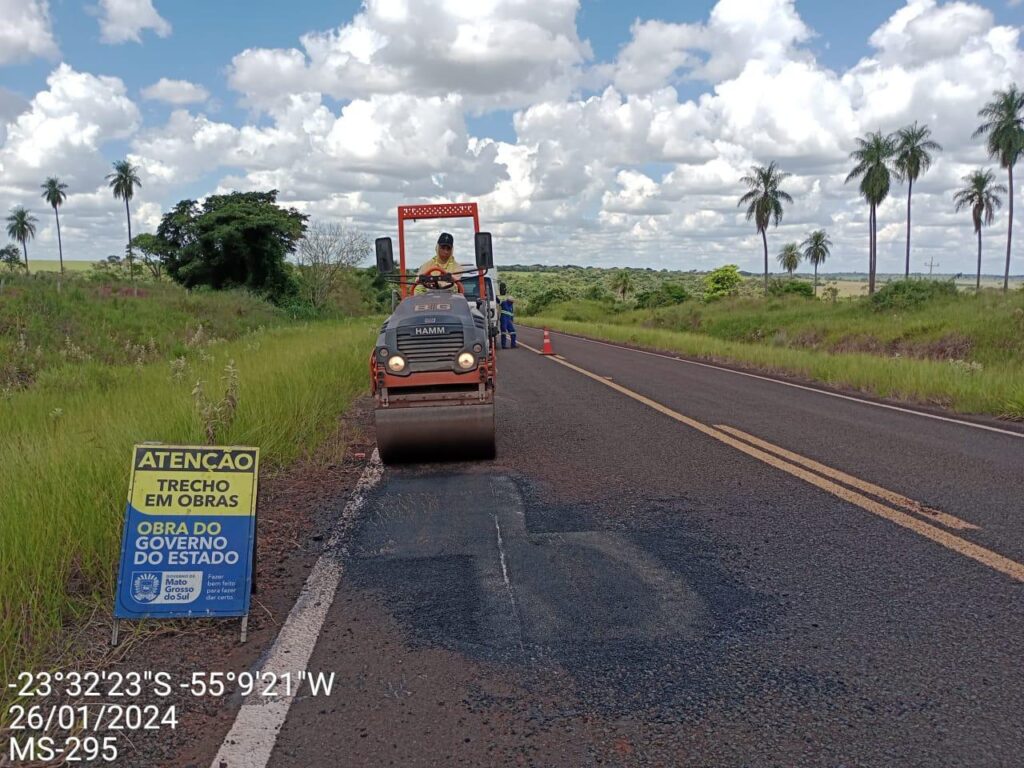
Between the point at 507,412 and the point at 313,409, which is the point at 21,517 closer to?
the point at 313,409

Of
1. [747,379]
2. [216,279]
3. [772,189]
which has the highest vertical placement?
[772,189]

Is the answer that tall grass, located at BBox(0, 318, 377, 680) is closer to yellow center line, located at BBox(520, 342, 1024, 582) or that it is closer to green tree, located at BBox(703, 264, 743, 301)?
yellow center line, located at BBox(520, 342, 1024, 582)

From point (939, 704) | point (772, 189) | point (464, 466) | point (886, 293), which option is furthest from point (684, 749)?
point (772, 189)

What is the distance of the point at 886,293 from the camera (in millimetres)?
33094

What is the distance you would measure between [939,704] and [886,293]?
33.8 meters

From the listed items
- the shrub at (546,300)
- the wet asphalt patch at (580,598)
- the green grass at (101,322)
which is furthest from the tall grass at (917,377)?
the shrub at (546,300)

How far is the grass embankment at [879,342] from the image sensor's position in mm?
12719

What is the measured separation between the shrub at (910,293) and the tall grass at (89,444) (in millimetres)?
25521

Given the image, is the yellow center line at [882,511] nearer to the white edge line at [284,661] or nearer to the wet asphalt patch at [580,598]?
the wet asphalt patch at [580,598]

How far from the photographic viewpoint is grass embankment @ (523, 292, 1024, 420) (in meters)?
12.7

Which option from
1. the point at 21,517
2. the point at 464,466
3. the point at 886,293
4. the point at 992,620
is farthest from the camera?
the point at 886,293

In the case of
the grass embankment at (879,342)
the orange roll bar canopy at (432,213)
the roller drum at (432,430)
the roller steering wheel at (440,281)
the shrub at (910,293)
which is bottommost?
the grass embankment at (879,342)

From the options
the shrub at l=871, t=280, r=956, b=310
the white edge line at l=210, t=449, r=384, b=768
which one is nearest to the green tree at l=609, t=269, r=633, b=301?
the shrub at l=871, t=280, r=956, b=310

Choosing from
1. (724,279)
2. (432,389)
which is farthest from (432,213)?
(724,279)
